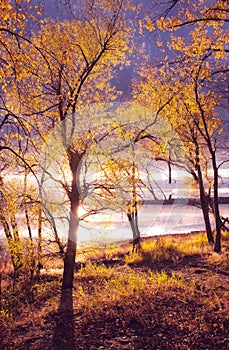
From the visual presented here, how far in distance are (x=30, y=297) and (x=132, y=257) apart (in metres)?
6.27

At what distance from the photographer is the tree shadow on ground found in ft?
20.9

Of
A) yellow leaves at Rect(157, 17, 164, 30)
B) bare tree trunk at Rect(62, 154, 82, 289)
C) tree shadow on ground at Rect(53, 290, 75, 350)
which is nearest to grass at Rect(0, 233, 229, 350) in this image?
tree shadow on ground at Rect(53, 290, 75, 350)

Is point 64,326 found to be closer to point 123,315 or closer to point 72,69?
point 123,315

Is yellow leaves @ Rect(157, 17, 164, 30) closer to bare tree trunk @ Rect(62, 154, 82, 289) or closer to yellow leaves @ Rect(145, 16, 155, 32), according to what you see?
yellow leaves @ Rect(145, 16, 155, 32)

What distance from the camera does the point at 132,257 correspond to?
15109 mm

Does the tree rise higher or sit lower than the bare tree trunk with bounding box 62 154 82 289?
higher

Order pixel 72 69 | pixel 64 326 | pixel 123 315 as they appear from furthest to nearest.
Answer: pixel 72 69, pixel 123 315, pixel 64 326

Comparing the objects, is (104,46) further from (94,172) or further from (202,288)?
(202,288)

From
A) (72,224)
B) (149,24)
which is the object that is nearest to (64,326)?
(72,224)

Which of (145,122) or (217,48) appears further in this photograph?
(145,122)

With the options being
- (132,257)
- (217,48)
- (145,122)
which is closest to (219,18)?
(217,48)

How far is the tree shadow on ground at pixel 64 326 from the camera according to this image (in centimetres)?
637

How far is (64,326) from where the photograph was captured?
721 cm

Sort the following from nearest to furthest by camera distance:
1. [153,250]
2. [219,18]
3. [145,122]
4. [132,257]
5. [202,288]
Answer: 1. [219,18]
2. [202,288]
3. [145,122]
4. [132,257]
5. [153,250]
